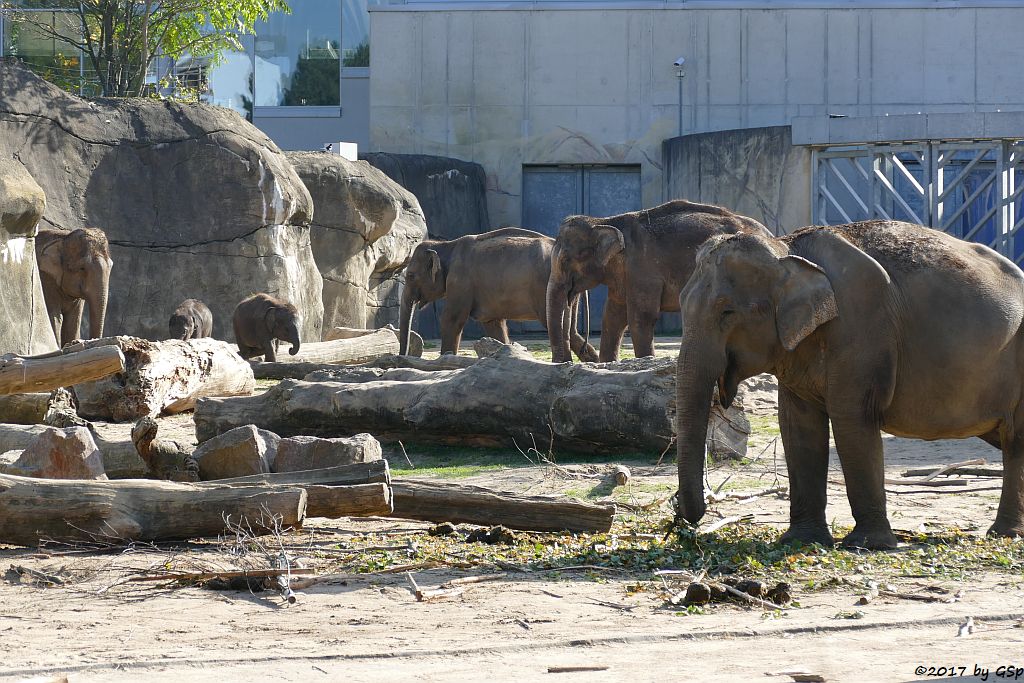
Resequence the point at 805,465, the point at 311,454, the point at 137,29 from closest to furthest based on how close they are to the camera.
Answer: the point at 805,465
the point at 311,454
the point at 137,29

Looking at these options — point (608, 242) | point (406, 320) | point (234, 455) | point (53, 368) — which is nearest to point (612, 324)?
point (608, 242)

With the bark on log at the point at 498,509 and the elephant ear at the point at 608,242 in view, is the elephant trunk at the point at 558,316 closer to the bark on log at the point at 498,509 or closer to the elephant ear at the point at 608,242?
the elephant ear at the point at 608,242

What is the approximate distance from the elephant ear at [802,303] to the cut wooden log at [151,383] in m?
5.63

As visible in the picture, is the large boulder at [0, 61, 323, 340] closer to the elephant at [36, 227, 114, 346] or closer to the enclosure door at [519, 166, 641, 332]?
the elephant at [36, 227, 114, 346]

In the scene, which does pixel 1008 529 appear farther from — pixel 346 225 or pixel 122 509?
pixel 346 225

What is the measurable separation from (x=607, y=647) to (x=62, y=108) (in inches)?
585

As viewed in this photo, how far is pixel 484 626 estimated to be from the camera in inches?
172

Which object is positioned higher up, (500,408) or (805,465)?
(805,465)

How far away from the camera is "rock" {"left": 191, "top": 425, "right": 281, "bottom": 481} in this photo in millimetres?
6582

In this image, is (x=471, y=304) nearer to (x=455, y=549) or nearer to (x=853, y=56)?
(x=455, y=549)

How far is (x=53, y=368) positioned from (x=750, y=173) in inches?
811

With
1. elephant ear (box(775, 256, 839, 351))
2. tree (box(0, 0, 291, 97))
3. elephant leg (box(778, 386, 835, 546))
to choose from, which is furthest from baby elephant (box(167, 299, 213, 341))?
elephant ear (box(775, 256, 839, 351))

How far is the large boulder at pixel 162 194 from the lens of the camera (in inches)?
665

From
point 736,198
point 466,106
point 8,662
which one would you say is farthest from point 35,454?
point 466,106
